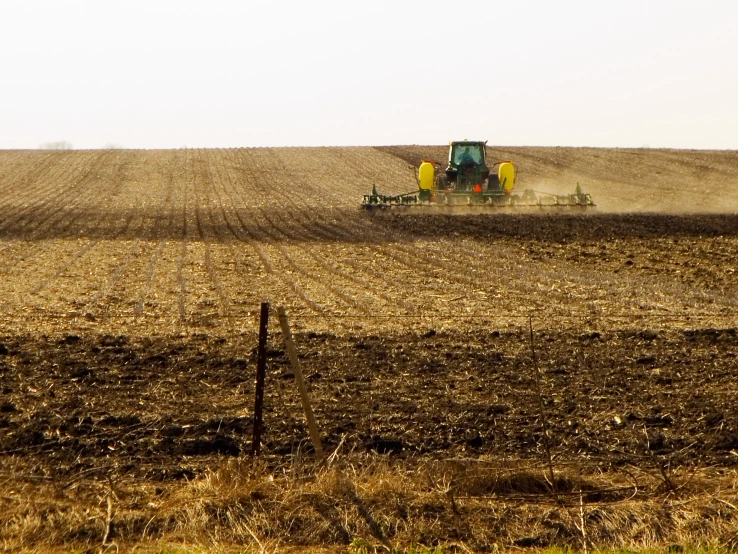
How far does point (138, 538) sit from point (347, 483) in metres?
1.40

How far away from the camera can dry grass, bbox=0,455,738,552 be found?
6137mm

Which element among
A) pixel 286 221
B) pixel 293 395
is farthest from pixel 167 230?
pixel 293 395

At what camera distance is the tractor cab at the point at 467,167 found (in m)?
31.9

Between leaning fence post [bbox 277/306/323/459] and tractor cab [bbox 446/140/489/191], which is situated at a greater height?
tractor cab [bbox 446/140/489/191]

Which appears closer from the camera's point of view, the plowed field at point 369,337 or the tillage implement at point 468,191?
the plowed field at point 369,337

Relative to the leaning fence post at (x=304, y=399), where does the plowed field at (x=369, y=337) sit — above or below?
below

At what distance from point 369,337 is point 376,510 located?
5631 millimetres

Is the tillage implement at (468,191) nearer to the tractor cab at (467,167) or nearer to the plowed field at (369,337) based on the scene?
the tractor cab at (467,167)

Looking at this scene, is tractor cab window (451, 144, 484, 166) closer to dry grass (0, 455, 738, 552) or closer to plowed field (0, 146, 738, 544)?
plowed field (0, 146, 738, 544)

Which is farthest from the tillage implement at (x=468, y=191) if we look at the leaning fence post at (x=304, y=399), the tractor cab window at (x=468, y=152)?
the leaning fence post at (x=304, y=399)

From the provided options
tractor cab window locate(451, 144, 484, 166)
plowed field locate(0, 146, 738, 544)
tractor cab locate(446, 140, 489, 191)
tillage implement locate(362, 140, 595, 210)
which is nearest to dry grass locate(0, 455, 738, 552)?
plowed field locate(0, 146, 738, 544)

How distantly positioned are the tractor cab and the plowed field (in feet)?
8.76

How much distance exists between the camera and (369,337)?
12.0m

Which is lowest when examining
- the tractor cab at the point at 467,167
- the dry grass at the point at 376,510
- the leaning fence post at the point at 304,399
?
the dry grass at the point at 376,510
